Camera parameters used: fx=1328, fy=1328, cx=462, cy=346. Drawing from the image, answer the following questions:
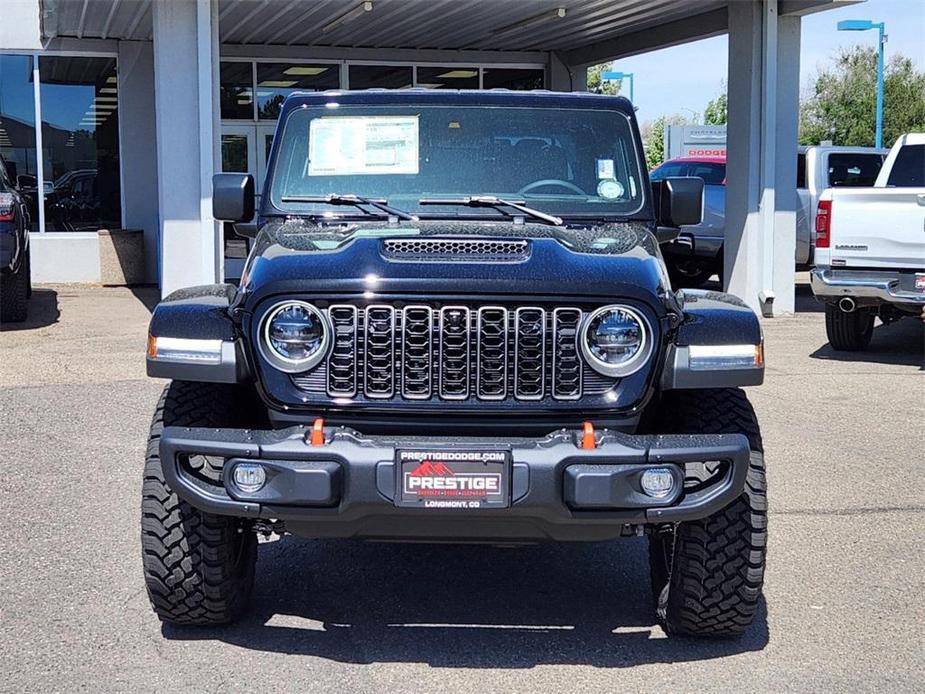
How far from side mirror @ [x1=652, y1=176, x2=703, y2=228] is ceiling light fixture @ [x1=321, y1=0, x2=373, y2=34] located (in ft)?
35.4

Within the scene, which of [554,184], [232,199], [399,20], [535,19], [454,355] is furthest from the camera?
[535,19]

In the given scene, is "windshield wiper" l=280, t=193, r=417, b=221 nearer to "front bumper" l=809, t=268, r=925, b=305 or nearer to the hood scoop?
the hood scoop

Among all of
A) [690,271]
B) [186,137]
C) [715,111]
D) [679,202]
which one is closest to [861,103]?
[715,111]

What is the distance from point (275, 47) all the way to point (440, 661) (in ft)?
55.6

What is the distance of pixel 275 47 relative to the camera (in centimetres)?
2022

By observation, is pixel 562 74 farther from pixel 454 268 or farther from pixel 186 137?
pixel 454 268

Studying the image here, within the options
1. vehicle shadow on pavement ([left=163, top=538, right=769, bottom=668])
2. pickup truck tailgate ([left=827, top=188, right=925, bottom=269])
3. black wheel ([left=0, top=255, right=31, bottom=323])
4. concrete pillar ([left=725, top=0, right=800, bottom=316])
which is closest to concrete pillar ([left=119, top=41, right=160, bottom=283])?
black wheel ([left=0, top=255, right=31, bottom=323])

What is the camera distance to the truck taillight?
11.4 metres

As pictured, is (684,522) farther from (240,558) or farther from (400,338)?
(240,558)

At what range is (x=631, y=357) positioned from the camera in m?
4.23

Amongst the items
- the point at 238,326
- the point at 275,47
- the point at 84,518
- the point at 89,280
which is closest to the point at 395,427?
the point at 238,326

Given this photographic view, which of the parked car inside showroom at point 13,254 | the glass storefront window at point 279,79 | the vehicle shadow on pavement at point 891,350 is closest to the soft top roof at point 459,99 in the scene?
the vehicle shadow on pavement at point 891,350

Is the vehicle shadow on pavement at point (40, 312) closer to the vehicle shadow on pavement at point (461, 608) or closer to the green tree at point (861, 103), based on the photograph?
the vehicle shadow on pavement at point (461, 608)

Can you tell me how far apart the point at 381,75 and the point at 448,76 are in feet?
3.74
